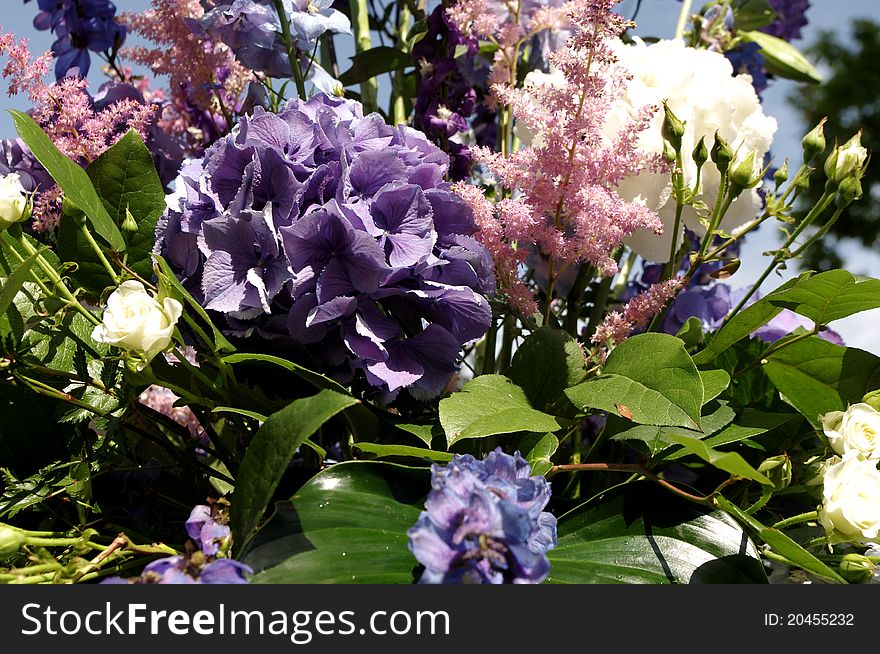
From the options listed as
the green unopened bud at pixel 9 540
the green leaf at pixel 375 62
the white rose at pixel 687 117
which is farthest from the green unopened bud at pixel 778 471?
the green leaf at pixel 375 62

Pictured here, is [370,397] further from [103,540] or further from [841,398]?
[841,398]

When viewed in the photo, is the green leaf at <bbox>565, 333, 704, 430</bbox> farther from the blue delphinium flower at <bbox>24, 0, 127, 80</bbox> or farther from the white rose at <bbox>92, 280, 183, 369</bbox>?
the blue delphinium flower at <bbox>24, 0, 127, 80</bbox>

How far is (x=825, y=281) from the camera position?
0.46m

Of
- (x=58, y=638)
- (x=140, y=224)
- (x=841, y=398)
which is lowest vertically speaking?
(x=58, y=638)

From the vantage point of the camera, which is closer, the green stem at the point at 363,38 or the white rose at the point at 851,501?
the white rose at the point at 851,501

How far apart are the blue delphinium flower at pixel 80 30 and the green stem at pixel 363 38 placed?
204 millimetres

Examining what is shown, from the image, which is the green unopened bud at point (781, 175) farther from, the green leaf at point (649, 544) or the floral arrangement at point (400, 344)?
the green leaf at point (649, 544)

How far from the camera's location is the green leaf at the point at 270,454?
1.09 feet

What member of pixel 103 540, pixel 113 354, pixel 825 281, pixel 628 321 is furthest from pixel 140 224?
pixel 825 281

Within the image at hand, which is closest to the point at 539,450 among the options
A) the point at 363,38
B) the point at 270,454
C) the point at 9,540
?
the point at 270,454

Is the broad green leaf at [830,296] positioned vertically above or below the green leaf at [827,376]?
above

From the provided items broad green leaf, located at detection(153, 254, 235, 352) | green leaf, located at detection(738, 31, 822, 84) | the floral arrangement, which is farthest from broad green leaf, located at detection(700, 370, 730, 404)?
green leaf, located at detection(738, 31, 822, 84)

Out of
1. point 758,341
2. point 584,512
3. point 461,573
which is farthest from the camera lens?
point 758,341

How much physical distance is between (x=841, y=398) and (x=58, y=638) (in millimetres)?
416
